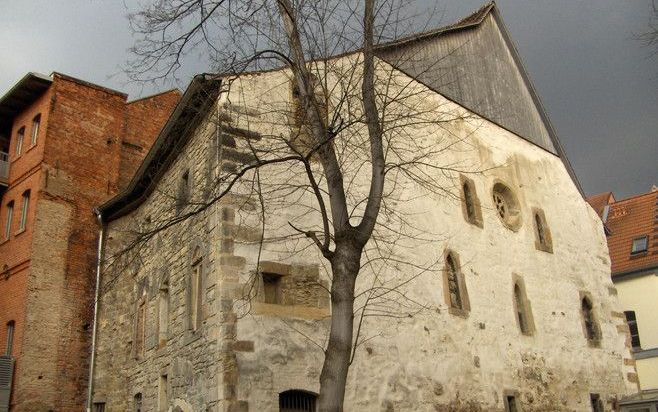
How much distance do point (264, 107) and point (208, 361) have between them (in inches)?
181

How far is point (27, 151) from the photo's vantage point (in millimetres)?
17812

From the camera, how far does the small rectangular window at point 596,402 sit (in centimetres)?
1565

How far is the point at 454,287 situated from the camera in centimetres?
1357

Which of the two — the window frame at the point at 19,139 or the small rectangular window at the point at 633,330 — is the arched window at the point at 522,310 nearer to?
the small rectangular window at the point at 633,330

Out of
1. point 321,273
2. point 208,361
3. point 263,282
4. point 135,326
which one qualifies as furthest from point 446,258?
point 135,326

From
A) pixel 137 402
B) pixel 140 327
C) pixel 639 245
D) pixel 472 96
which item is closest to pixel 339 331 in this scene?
pixel 137 402

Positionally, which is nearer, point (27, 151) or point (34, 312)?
point (34, 312)

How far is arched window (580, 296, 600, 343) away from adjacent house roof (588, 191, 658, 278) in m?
5.16

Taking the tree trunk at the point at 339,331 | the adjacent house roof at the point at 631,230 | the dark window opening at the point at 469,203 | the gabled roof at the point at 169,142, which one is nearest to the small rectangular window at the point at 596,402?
the dark window opening at the point at 469,203

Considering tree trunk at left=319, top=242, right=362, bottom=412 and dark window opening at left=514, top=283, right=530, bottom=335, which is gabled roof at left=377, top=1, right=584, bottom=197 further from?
tree trunk at left=319, top=242, right=362, bottom=412

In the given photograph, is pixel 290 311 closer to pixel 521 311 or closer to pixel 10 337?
pixel 521 311

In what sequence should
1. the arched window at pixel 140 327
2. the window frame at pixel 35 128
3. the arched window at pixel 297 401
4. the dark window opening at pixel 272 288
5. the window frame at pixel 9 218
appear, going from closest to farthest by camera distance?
the arched window at pixel 297 401, the dark window opening at pixel 272 288, the arched window at pixel 140 327, the window frame at pixel 9 218, the window frame at pixel 35 128

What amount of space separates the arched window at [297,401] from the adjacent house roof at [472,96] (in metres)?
5.23

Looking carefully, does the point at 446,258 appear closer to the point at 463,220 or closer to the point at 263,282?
the point at 463,220
